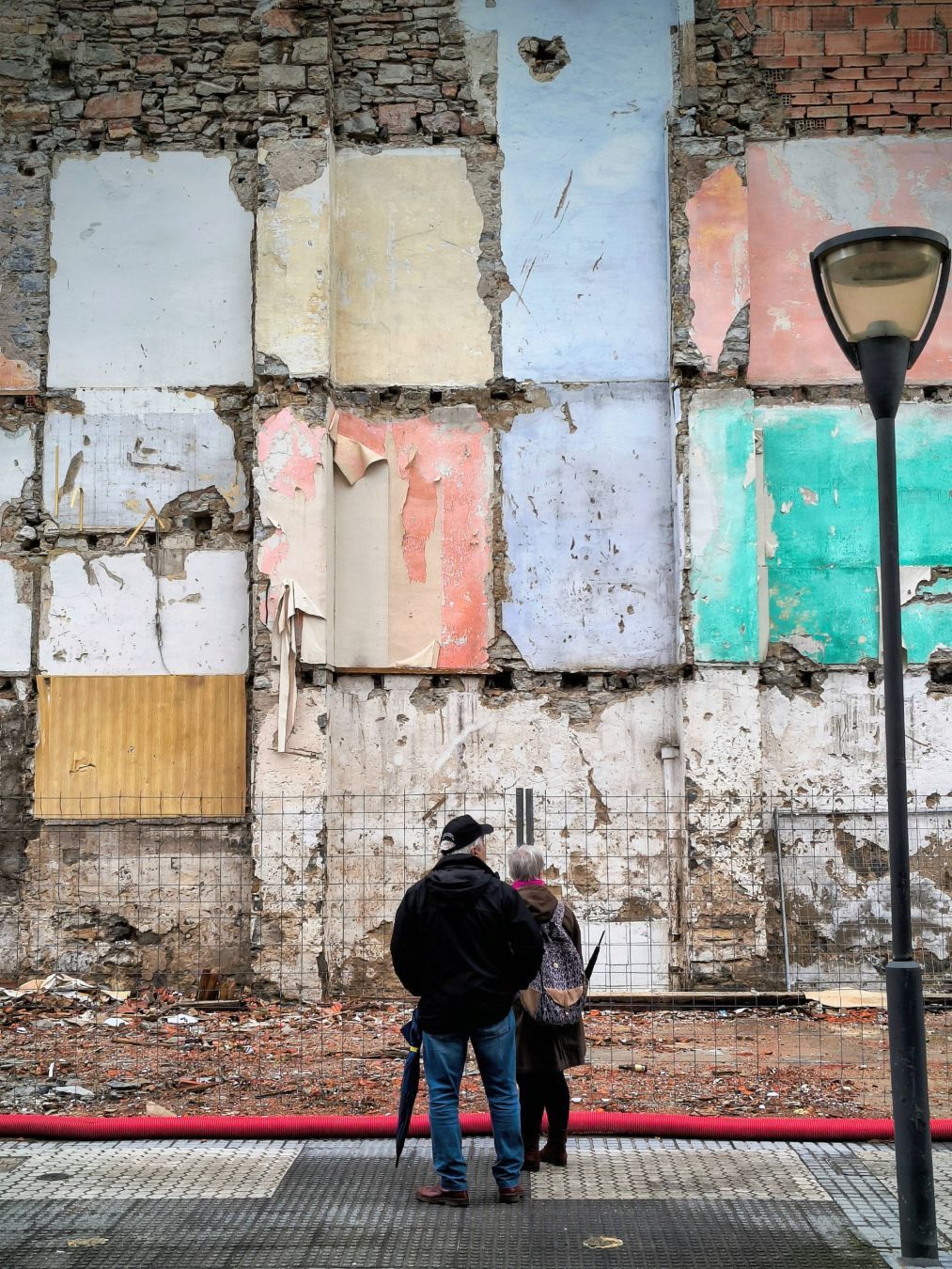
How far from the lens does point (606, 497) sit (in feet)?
42.2

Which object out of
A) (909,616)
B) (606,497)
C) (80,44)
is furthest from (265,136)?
(909,616)

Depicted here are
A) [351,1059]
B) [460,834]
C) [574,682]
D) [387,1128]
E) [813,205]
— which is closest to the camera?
[460,834]

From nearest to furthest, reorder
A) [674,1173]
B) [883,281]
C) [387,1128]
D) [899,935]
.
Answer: [899,935]
[883,281]
[674,1173]
[387,1128]

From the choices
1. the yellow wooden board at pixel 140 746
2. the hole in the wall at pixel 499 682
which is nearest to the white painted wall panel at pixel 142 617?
the yellow wooden board at pixel 140 746

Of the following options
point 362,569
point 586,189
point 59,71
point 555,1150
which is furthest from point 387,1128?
point 59,71

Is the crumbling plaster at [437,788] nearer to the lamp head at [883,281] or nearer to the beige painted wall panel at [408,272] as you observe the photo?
the beige painted wall panel at [408,272]

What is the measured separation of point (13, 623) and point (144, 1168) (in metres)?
7.37

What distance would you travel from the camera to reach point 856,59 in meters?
13.2

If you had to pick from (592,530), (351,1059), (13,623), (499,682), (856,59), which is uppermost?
(856,59)

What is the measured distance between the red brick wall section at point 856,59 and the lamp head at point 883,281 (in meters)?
8.54

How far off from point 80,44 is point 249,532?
5293 millimetres

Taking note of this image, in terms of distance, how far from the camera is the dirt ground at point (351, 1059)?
8195mm

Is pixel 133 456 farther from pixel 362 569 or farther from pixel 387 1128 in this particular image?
pixel 387 1128

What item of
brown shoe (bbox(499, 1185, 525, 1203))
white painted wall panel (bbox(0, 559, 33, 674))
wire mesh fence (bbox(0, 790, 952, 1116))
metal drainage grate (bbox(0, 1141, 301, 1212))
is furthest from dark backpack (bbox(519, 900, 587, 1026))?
white painted wall panel (bbox(0, 559, 33, 674))
